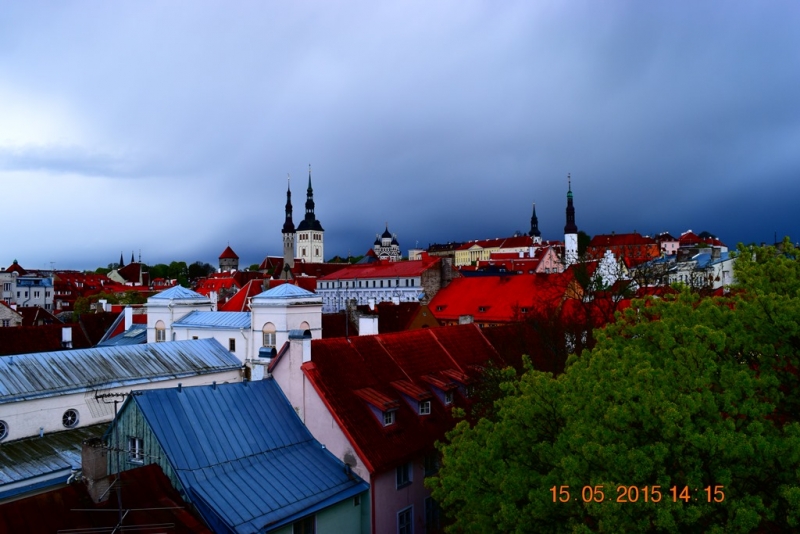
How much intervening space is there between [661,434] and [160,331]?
1404 inches

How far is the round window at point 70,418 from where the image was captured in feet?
83.6

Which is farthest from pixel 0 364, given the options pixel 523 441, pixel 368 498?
pixel 523 441

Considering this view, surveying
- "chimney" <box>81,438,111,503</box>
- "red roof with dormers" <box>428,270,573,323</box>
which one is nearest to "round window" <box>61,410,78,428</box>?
"chimney" <box>81,438,111,503</box>

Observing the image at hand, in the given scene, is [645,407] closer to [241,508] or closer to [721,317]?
[721,317]

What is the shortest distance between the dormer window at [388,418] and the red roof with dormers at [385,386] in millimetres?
131

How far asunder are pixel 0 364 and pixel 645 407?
2446 centimetres

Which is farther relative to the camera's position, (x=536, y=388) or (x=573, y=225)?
(x=573, y=225)

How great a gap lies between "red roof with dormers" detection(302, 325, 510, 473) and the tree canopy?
18.9 ft

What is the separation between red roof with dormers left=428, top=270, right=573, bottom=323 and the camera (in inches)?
2453

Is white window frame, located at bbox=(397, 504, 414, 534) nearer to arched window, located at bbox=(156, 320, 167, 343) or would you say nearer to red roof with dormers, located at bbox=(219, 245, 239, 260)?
arched window, located at bbox=(156, 320, 167, 343)

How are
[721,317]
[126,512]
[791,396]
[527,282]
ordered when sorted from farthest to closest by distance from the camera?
[527,282] → [126,512] → [721,317] → [791,396]

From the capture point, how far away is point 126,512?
1476cm

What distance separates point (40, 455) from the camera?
22469mm

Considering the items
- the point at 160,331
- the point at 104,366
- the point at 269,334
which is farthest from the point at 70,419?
the point at 160,331
